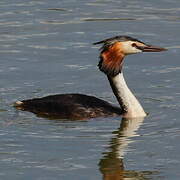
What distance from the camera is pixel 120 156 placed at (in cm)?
1377

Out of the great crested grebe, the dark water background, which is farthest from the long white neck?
the dark water background

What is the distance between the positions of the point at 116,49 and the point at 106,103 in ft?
2.95

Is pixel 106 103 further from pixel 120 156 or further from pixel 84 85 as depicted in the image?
pixel 120 156

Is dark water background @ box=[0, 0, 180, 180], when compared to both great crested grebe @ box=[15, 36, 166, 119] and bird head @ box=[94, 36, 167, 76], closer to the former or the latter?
great crested grebe @ box=[15, 36, 166, 119]

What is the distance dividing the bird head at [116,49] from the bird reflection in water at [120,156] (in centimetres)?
88

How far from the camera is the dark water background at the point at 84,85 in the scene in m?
13.3

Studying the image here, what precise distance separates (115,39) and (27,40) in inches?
165

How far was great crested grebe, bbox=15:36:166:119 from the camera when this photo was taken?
1596 cm

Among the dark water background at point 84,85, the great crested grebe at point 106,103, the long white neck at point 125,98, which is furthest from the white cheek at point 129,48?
the dark water background at point 84,85

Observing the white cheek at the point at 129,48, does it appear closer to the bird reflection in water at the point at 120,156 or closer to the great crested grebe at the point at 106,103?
the great crested grebe at the point at 106,103

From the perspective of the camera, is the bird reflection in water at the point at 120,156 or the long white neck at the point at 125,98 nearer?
the bird reflection in water at the point at 120,156

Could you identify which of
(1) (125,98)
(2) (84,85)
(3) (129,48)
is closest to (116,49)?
(3) (129,48)

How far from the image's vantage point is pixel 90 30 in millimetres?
20625

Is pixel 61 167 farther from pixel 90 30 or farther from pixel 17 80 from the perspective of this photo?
pixel 90 30
